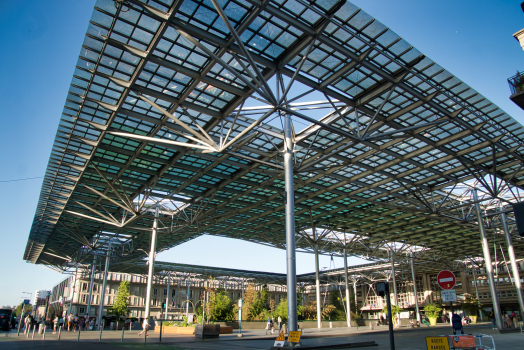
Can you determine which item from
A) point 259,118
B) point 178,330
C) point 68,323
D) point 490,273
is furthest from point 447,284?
point 68,323

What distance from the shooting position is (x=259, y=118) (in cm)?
1870

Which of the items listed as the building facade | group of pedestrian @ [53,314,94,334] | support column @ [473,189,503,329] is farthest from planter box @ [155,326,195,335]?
the building facade

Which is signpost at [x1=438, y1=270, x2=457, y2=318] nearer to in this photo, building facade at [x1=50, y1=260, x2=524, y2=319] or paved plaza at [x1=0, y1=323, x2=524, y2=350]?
paved plaza at [x1=0, y1=323, x2=524, y2=350]

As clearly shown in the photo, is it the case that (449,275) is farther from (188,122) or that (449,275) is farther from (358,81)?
(188,122)

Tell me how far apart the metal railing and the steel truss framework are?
14.6 feet

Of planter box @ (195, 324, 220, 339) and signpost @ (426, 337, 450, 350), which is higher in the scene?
signpost @ (426, 337, 450, 350)

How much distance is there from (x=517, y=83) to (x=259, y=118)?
35.9ft

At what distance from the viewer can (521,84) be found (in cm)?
1334

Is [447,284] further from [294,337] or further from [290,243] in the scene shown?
[290,243]

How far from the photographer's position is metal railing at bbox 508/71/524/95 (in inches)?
525

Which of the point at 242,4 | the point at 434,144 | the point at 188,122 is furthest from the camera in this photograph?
the point at 434,144

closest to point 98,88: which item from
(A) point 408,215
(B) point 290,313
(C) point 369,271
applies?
(B) point 290,313

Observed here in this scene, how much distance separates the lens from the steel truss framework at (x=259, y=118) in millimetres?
15539

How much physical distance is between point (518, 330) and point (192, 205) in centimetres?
3073
